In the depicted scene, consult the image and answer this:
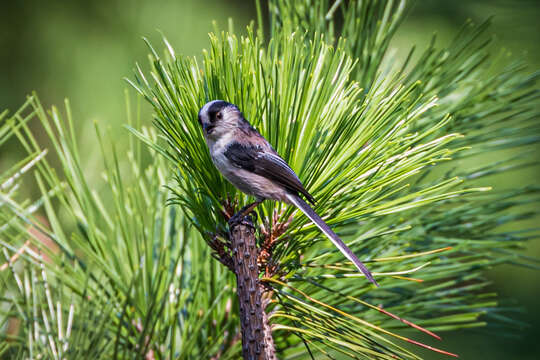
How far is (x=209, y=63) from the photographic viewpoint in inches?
32.8

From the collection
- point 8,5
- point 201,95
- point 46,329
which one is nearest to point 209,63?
point 201,95

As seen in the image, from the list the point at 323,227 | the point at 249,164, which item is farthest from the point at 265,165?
the point at 323,227

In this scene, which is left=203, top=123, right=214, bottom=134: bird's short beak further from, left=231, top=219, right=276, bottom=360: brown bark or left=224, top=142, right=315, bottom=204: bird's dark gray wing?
left=231, top=219, right=276, bottom=360: brown bark

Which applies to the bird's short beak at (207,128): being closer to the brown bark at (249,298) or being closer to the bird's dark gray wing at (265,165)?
the bird's dark gray wing at (265,165)

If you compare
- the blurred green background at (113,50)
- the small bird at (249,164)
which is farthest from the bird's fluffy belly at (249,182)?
the blurred green background at (113,50)

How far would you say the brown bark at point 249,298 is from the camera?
0.75 meters

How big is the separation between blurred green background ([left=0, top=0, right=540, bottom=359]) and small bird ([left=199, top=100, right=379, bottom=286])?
3.21 ft

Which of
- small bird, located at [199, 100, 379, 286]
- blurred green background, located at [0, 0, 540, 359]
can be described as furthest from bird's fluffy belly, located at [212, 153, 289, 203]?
blurred green background, located at [0, 0, 540, 359]

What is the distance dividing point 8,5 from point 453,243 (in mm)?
1891

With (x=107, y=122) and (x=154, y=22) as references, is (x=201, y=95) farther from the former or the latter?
(x=154, y=22)

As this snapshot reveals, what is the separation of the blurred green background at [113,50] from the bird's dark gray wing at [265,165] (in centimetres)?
96

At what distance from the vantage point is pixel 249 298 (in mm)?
753

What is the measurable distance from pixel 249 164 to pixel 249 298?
22cm

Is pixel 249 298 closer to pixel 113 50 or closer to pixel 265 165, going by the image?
pixel 265 165
